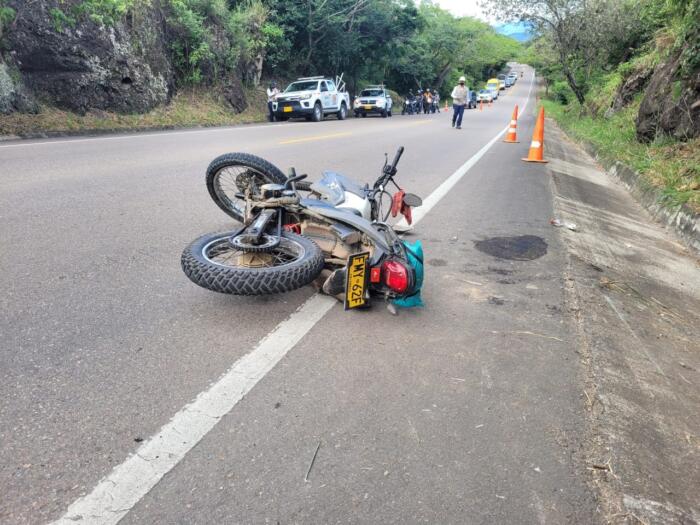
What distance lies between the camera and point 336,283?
140 inches

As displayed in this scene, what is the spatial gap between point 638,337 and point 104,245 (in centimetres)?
433

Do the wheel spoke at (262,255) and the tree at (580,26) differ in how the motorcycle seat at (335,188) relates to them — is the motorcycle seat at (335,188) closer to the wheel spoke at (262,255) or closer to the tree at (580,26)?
the wheel spoke at (262,255)

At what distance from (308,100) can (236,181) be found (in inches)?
763

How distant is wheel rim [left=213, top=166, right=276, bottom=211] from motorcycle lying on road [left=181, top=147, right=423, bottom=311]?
2.16ft

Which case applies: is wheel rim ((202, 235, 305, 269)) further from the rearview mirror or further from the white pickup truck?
the white pickup truck

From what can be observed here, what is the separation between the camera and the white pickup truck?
23.2 metres

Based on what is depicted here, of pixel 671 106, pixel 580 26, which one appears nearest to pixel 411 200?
pixel 671 106

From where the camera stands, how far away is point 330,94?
82.8ft

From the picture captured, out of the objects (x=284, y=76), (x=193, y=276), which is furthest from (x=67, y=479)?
(x=284, y=76)

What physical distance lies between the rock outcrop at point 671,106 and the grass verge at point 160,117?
14.3 meters

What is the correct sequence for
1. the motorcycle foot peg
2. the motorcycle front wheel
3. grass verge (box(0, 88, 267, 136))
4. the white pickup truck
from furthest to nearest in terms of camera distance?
the white pickup truck < grass verge (box(0, 88, 267, 136)) < the motorcycle foot peg < the motorcycle front wheel

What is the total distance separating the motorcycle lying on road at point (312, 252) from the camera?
10.7ft

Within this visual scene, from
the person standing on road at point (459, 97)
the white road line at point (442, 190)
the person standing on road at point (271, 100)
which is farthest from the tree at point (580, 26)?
the white road line at point (442, 190)

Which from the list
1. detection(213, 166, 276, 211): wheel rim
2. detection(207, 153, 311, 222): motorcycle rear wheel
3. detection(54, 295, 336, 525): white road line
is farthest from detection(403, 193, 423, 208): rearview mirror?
detection(54, 295, 336, 525): white road line
